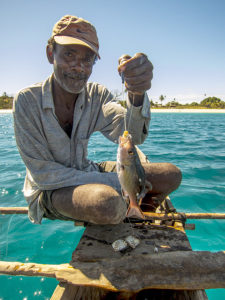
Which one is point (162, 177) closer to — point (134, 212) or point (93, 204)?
point (134, 212)

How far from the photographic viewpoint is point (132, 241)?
7.72 ft

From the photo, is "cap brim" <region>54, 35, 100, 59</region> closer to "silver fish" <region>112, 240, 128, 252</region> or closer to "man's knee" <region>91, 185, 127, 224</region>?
"man's knee" <region>91, 185, 127, 224</region>

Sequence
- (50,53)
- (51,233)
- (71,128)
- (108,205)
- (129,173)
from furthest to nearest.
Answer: (51,233) < (71,128) < (50,53) < (129,173) < (108,205)

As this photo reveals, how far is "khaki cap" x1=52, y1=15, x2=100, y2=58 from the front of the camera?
7.84 feet

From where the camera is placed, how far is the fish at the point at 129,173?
7.48ft

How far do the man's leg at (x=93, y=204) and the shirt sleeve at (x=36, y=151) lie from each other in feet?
0.71

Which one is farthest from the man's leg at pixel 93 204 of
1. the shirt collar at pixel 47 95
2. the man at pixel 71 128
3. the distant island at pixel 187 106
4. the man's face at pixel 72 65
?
the distant island at pixel 187 106

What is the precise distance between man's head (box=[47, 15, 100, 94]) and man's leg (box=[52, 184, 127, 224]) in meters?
1.28

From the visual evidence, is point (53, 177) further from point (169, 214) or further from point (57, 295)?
point (169, 214)

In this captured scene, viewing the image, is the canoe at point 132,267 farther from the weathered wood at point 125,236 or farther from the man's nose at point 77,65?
the man's nose at point 77,65

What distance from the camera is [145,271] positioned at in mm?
1895

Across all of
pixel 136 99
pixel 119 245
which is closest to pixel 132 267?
pixel 119 245

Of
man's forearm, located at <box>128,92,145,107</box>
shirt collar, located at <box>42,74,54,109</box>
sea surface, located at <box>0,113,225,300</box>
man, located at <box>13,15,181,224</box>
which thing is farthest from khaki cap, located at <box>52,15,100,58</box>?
sea surface, located at <box>0,113,225,300</box>

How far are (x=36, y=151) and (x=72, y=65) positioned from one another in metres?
1.10
